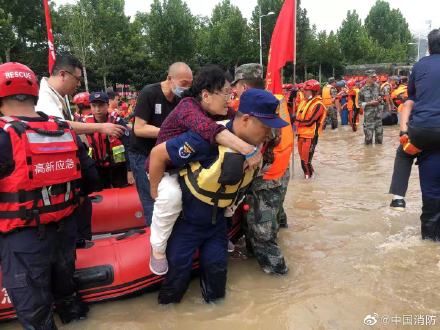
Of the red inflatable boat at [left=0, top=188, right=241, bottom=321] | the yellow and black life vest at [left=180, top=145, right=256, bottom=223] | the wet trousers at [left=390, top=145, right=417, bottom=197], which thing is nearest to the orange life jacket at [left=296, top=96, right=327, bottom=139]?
the wet trousers at [left=390, top=145, right=417, bottom=197]

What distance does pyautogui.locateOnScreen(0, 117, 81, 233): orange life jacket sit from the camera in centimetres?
212

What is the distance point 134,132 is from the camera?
11.4 ft

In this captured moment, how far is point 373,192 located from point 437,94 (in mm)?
2495

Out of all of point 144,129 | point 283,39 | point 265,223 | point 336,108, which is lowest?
point 265,223

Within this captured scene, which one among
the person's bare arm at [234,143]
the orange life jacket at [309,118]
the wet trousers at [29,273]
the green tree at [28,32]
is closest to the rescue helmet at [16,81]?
the wet trousers at [29,273]

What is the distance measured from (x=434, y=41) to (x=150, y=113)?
95.8 inches

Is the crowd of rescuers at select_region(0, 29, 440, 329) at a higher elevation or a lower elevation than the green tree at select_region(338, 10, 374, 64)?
lower

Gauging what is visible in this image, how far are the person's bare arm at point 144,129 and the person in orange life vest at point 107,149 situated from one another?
0.98 metres

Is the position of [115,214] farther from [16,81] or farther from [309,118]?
[309,118]

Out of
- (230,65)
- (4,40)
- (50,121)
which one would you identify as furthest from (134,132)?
(230,65)

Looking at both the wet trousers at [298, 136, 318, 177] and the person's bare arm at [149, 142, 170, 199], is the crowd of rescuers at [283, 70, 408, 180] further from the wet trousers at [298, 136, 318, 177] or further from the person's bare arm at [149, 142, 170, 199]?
the person's bare arm at [149, 142, 170, 199]

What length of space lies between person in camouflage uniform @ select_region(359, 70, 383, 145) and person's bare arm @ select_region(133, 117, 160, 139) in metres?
7.50

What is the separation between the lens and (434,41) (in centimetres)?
347

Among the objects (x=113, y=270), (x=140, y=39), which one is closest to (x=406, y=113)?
(x=113, y=270)
